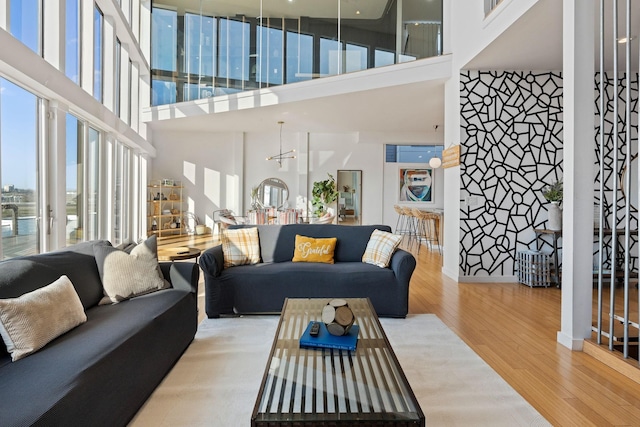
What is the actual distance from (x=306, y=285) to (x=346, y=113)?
5273 millimetres

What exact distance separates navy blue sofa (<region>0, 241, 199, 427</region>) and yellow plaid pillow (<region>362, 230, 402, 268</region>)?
1716 millimetres

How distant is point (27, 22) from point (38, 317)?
3.47m

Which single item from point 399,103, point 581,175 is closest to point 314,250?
point 581,175

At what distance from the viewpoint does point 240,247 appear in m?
3.84

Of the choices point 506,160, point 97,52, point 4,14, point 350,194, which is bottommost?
point 350,194

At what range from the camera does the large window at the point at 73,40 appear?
4.79 metres

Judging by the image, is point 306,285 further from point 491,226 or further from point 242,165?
point 242,165

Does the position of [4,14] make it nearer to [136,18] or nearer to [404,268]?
[404,268]

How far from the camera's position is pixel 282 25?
7.47 metres

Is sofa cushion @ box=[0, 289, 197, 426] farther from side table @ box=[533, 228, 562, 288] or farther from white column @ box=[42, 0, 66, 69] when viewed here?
side table @ box=[533, 228, 562, 288]

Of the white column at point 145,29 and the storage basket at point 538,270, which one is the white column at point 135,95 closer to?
the white column at point 145,29

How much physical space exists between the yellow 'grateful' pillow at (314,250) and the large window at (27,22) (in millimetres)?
3315

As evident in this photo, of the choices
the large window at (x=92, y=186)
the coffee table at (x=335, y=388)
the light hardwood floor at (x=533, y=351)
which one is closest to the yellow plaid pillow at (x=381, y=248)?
the light hardwood floor at (x=533, y=351)

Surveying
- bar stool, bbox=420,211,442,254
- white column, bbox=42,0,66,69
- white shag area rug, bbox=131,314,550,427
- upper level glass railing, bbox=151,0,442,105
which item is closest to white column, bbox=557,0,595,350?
white shag area rug, bbox=131,314,550,427
